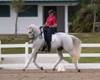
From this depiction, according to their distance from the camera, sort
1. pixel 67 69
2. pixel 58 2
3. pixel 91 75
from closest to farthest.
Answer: pixel 91 75 → pixel 67 69 → pixel 58 2

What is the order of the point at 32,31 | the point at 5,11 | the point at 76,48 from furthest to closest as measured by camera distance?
the point at 5,11, the point at 76,48, the point at 32,31

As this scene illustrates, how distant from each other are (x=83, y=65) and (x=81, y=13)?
2462 centimetres

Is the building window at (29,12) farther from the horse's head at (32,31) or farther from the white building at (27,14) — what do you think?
the horse's head at (32,31)

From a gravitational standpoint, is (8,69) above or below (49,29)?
below

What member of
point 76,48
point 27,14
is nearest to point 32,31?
point 76,48

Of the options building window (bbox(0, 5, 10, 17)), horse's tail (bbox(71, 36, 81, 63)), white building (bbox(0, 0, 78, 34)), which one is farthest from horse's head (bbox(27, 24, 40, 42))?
building window (bbox(0, 5, 10, 17))

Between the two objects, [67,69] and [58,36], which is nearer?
[58,36]

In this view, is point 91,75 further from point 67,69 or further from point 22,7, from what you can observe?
point 22,7

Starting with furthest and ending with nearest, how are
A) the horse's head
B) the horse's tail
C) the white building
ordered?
1. the white building
2. the horse's tail
3. the horse's head

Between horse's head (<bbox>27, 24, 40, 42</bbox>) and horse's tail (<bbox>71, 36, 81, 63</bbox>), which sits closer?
horse's head (<bbox>27, 24, 40, 42</bbox>)

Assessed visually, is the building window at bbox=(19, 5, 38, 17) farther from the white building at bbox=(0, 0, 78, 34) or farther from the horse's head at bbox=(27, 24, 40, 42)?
the horse's head at bbox=(27, 24, 40, 42)

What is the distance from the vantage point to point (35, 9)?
36.3m

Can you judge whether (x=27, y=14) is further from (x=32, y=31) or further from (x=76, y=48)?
(x=32, y=31)

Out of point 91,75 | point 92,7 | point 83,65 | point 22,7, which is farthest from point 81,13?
point 91,75
